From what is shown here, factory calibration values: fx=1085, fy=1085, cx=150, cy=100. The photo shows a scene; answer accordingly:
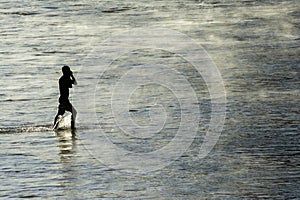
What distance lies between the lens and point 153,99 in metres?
33.7

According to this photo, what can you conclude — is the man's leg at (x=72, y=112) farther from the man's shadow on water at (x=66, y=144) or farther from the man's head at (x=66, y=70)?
the man's head at (x=66, y=70)

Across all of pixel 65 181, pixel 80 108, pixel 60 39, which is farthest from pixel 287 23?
pixel 65 181

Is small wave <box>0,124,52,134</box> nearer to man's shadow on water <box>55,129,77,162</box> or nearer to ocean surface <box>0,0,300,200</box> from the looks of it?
ocean surface <box>0,0,300,200</box>

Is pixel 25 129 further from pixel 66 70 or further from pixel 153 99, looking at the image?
pixel 153 99

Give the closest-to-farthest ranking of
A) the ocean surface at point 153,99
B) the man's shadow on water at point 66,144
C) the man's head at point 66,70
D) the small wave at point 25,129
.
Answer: the ocean surface at point 153,99 < the man's shadow on water at point 66,144 < the man's head at point 66,70 < the small wave at point 25,129

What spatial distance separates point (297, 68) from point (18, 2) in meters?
27.0

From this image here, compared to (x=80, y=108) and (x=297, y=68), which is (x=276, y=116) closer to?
(x=80, y=108)

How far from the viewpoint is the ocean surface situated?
2159cm

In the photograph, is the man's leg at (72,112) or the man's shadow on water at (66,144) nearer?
the man's shadow on water at (66,144)

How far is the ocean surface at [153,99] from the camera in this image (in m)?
21.6

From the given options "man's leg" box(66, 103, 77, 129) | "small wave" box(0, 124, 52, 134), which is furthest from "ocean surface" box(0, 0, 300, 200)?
"man's leg" box(66, 103, 77, 129)

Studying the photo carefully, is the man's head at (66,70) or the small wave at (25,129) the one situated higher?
the man's head at (66,70)

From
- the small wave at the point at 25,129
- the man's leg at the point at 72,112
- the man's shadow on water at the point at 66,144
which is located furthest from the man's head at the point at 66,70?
the small wave at the point at 25,129

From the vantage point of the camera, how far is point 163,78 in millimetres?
38469
